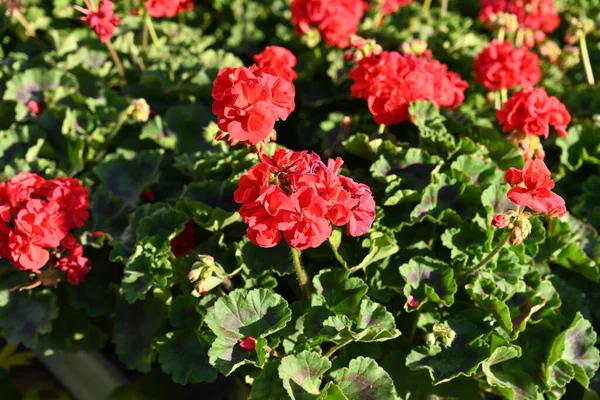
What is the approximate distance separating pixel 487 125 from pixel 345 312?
1.04 m

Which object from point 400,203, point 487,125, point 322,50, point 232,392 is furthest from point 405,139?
point 232,392

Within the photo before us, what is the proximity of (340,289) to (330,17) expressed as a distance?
1373 millimetres

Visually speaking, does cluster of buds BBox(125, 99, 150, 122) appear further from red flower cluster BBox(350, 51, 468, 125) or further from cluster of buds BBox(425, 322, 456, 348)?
cluster of buds BBox(425, 322, 456, 348)

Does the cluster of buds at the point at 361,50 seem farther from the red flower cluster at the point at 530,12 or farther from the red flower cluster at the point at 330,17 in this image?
the red flower cluster at the point at 530,12

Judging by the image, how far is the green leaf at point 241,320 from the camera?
150 centimetres

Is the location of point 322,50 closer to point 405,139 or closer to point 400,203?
point 405,139

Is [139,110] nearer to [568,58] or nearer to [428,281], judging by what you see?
[428,281]

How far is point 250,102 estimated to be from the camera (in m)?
1.32

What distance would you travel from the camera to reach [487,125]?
226cm

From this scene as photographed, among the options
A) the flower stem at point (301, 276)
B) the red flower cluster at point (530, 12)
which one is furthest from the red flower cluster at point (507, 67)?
the flower stem at point (301, 276)

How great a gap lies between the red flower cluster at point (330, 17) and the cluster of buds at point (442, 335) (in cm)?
144

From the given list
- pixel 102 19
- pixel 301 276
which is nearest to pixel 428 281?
pixel 301 276

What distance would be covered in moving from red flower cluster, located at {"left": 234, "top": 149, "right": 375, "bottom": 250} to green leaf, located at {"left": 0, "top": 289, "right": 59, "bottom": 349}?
107 centimetres

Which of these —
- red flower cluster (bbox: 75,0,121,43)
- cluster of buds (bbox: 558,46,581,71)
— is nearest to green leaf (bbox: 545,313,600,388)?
cluster of buds (bbox: 558,46,581,71)
